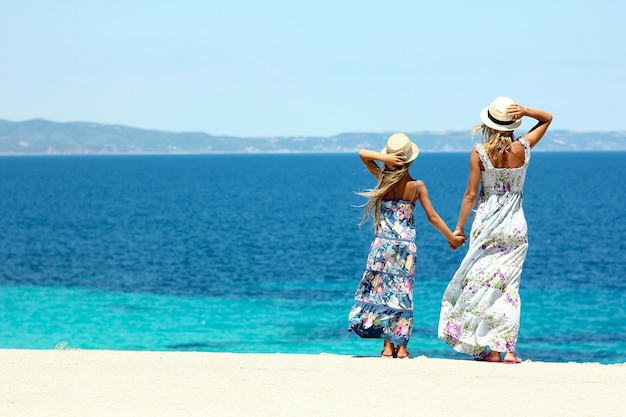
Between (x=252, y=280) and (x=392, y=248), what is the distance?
2488 centimetres

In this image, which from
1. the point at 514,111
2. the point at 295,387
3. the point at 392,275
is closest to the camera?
the point at 295,387

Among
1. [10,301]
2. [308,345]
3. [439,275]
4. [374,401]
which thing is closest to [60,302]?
[10,301]

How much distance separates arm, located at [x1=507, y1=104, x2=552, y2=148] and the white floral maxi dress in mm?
119

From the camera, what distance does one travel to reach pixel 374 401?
6766 mm

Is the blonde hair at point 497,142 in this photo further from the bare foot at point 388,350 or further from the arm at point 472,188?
the bare foot at point 388,350

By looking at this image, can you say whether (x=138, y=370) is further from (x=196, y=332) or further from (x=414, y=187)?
(x=196, y=332)

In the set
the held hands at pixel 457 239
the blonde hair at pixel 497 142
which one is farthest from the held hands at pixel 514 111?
the held hands at pixel 457 239

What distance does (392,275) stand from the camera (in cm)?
851

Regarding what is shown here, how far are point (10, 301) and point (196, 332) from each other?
786 centimetres

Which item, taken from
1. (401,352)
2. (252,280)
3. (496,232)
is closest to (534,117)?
(496,232)

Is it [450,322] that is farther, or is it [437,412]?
[450,322]

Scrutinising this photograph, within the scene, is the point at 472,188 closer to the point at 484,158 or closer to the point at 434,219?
the point at 484,158

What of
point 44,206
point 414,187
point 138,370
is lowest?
point 44,206

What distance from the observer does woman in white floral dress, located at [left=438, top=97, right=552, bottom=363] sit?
26.9 feet
